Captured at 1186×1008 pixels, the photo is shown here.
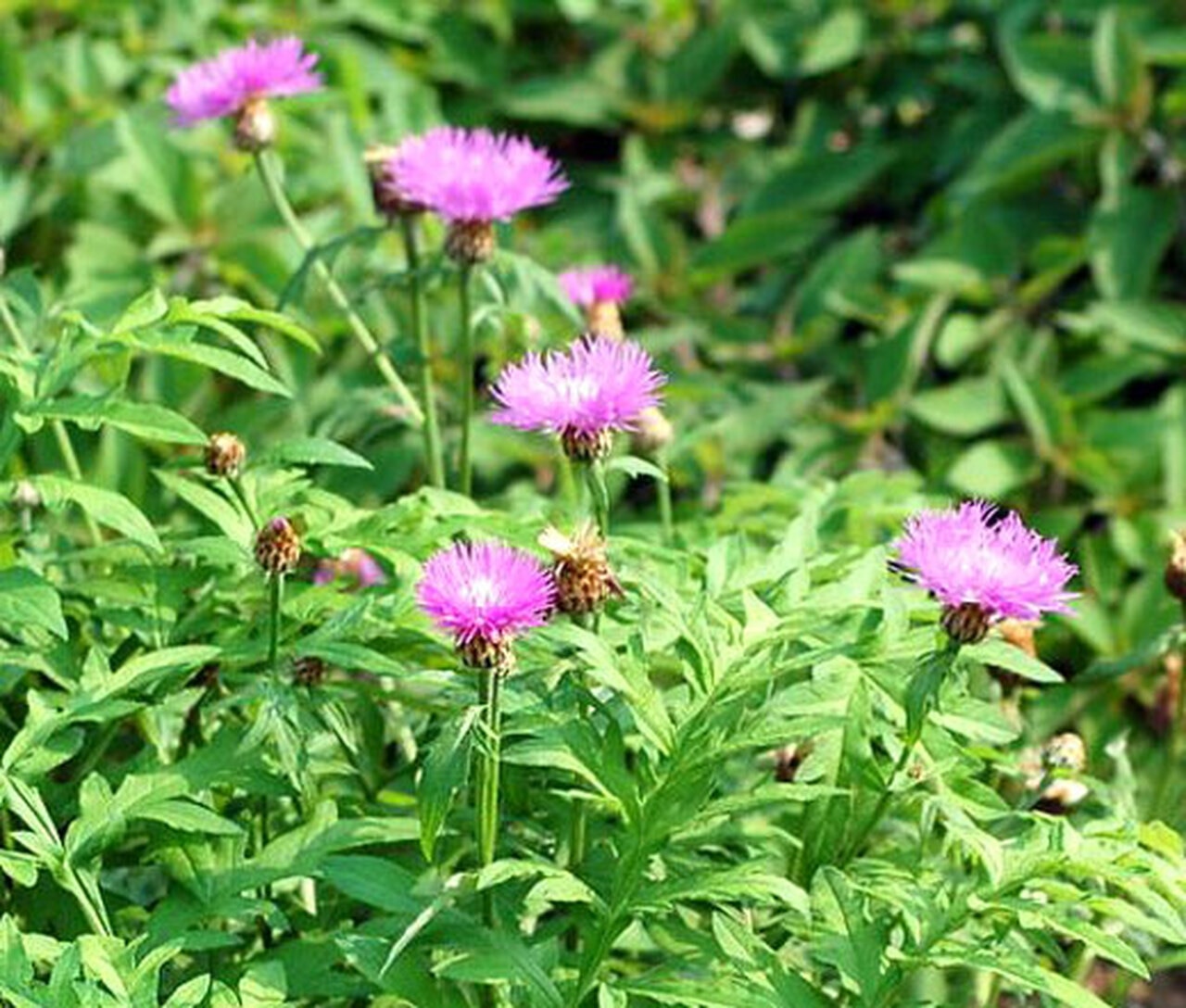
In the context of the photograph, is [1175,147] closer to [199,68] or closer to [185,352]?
[199,68]

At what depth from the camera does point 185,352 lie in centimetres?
171

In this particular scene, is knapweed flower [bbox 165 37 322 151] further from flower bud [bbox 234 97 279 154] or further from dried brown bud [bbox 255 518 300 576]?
dried brown bud [bbox 255 518 300 576]

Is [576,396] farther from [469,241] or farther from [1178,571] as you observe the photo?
[1178,571]

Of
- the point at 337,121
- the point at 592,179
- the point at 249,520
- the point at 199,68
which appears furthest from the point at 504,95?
the point at 249,520

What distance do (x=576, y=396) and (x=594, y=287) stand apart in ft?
2.04

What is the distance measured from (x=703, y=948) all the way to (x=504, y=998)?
0.14 metres

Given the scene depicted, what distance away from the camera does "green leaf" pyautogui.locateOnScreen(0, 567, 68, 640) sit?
1.61 metres

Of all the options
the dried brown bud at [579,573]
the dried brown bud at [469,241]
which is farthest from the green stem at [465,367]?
the dried brown bud at [579,573]

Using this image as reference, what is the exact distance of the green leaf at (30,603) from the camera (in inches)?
63.6

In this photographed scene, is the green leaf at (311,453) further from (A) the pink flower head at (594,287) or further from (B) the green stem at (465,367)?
(A) the pink flower head at (594,287)

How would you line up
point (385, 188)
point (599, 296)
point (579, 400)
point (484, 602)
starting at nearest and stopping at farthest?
point (484, 602) → point (579, 400) → point (385, 188) → point (599, 296)

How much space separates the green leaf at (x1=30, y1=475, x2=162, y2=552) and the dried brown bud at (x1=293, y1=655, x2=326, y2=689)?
13 centimetres

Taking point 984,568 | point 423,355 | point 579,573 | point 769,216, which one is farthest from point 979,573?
point 769,216

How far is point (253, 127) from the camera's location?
2137 mm
